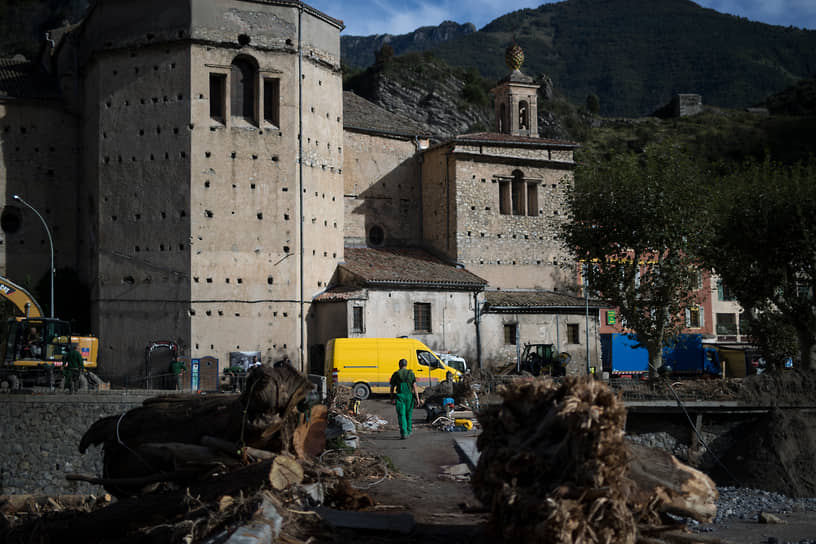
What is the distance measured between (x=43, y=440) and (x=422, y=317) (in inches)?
584

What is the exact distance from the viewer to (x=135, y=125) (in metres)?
32.0

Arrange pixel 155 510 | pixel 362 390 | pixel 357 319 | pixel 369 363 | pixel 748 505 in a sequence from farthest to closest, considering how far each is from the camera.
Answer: pixel 357 319 < pixel 369 363 < pixel 362 390 < pixel 748 505 < pixel 155 510

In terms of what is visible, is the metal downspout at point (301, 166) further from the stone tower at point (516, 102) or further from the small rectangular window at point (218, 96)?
the stone tower at point (516, 102)

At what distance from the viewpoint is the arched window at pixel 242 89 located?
106ft

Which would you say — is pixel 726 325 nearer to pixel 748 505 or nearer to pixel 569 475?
pixel 748 505

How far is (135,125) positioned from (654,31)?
140 m

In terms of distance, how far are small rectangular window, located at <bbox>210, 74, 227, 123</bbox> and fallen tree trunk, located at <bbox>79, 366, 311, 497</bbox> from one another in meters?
22.5

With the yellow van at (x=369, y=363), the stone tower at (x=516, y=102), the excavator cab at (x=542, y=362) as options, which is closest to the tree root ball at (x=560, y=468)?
the yellow van at (x=369, y=363)

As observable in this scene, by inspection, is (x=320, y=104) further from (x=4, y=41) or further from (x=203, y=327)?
(x=4, y=41)

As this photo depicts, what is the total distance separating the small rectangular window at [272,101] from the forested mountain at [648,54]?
9986cm

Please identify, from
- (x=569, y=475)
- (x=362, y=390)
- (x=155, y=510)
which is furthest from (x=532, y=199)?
(x=569, y=475)

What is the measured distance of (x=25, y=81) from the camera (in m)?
35.9

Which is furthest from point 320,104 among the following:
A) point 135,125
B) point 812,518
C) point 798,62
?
point 798,62

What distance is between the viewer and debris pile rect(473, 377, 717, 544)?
7.28 metres
